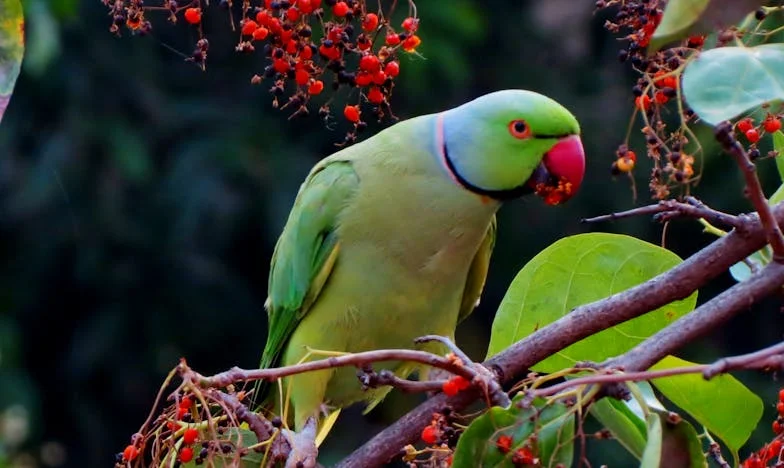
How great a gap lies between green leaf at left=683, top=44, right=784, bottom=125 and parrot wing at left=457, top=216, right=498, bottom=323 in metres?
0.85

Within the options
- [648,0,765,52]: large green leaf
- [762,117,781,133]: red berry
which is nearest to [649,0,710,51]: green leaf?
[648,0,765,52]: large green leaf

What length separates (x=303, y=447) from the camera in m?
1.52

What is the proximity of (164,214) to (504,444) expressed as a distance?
4.61 meters

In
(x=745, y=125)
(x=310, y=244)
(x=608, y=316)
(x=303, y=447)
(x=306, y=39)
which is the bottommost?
(x=303, y=447)

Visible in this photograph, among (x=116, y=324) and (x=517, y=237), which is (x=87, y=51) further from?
Answer: (x=517, y=237)

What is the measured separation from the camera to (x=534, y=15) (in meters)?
6.87

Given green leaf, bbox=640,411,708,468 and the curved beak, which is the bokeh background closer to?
the curved beak

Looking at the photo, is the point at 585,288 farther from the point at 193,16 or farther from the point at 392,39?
the point at 193,16

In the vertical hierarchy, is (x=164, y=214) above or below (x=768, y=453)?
below

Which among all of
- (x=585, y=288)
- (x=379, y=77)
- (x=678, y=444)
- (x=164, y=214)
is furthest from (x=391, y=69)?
(x=164, y=214)

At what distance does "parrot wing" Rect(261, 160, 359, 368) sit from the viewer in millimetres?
1767

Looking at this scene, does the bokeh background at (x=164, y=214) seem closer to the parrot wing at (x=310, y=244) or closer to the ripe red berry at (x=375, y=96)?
the parrot wing at (x=310, y=244)

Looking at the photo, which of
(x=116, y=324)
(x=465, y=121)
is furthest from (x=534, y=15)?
(x=465, y=121)

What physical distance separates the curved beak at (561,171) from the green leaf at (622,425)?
474 millimetres
